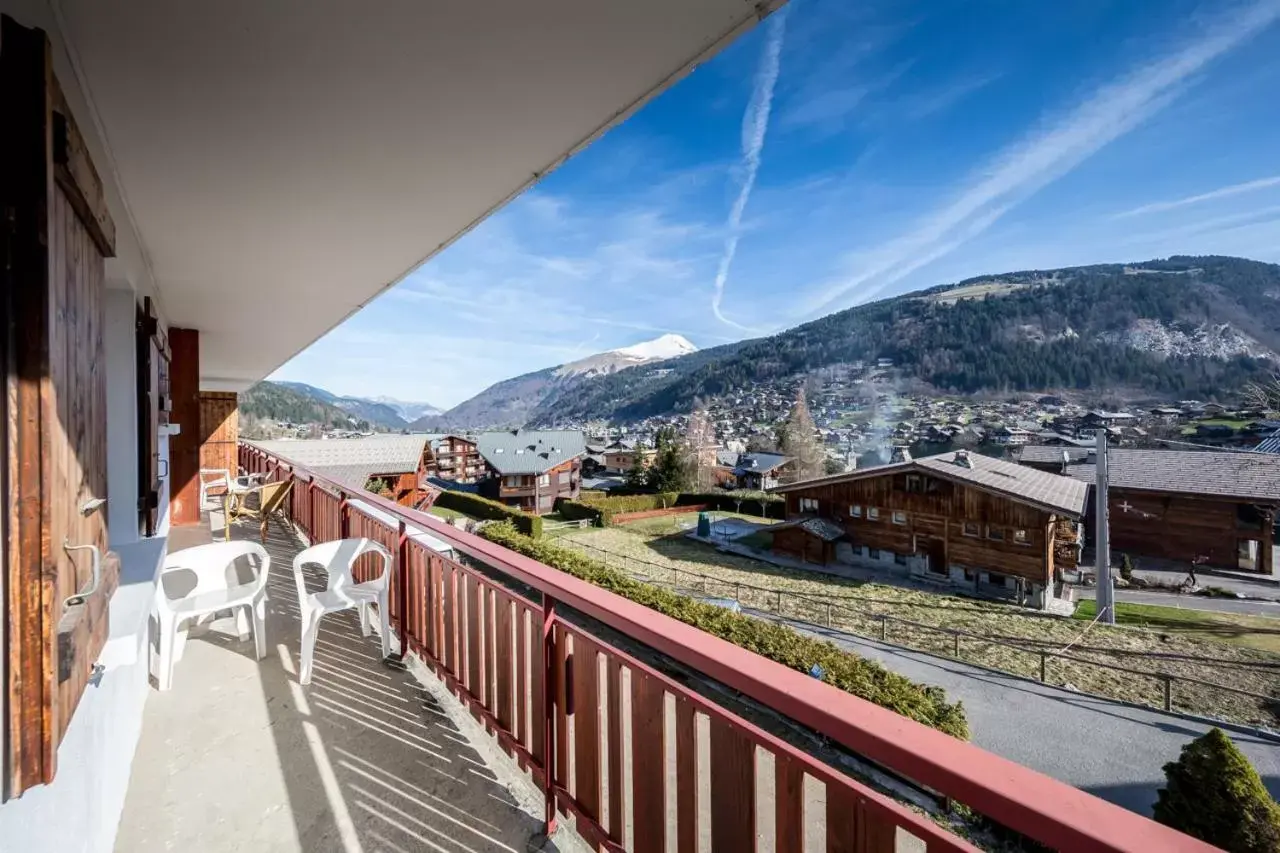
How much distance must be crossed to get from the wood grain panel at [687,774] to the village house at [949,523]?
59.6 feet

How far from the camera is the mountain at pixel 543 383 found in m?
158

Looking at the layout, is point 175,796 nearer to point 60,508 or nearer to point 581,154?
point 60,508

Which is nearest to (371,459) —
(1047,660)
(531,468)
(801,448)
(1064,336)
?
(1047,660)

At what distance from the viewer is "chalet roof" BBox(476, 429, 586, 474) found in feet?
114

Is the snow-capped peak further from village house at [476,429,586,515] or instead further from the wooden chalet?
the wooden chalet

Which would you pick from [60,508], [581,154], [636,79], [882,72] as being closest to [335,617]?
[60,508]

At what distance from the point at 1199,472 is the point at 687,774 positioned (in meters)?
28.2

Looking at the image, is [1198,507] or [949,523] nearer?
[949,523]

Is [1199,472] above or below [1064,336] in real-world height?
below

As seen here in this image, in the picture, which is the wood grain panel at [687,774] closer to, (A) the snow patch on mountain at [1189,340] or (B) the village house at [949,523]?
(B) the village house at [949,523]

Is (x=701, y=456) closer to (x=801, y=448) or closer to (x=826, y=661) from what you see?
(x=801, y=448)

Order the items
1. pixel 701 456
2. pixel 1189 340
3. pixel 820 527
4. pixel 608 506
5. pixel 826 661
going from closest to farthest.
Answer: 1. pixel 826 661
2. pixel 820 527
3. pixel 608 506
4. pixel 701 456
5. pixel 1189 340

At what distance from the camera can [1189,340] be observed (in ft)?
173

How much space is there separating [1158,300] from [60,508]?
82.8 meters
